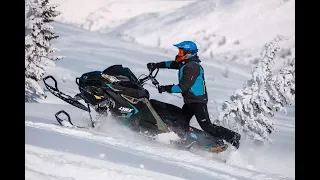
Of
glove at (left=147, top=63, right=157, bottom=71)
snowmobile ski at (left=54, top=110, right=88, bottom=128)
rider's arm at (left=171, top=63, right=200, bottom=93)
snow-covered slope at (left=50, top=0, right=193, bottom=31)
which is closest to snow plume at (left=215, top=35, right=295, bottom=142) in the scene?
rider's arm at (left=171, top=63, right=200, bottom=93)

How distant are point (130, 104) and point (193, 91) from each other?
0.54m

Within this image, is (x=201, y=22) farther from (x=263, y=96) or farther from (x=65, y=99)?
(x=65, y=99)

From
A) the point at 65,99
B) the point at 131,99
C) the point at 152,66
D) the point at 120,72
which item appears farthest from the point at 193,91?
the point at 65,99

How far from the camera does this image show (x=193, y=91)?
13.3ft

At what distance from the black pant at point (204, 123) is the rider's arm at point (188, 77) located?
18 cm

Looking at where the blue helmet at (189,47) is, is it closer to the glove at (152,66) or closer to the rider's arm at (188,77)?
the rider's arm at (188,77)

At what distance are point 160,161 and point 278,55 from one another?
4.78 feet

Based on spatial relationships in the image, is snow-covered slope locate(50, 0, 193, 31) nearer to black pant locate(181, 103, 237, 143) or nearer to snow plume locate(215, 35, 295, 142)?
snow plume locate(215, 35, 295, 142)

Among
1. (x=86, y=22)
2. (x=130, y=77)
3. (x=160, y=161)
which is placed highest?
(x=86, y=22)

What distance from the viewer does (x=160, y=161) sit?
12.1 feet

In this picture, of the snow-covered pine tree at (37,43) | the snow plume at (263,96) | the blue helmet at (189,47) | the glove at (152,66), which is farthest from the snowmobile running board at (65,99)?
the snow plume at (263,96)

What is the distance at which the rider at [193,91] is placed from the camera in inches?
157
